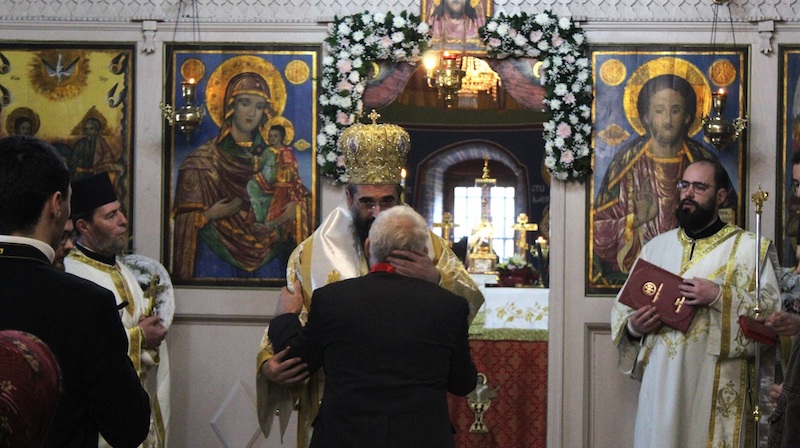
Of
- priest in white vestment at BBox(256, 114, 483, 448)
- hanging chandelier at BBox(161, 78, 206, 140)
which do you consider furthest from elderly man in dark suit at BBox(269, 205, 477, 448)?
hanging chandelier at BBox(161, 78, 206, 140)

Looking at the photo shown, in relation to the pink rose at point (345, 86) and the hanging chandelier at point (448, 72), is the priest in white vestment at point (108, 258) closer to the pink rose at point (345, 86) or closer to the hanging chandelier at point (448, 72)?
the pink rose at point (345, 86)

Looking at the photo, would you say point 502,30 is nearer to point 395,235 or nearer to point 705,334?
point 705,334

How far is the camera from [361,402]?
3877 millimetres

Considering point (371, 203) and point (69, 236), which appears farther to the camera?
point (69, 236)

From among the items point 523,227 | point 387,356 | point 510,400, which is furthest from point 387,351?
point 523,227

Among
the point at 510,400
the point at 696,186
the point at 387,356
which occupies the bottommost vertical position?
the point at 510,400

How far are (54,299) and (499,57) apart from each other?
5.31 metres

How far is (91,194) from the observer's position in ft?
20.0

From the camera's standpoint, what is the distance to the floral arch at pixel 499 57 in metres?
7.67

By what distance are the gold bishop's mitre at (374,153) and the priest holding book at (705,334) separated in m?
2.07

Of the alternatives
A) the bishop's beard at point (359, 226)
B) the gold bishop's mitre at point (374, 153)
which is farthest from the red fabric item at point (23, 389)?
the gold bishop's mitre at point (374, 153)

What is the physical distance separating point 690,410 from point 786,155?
2039 millimetres

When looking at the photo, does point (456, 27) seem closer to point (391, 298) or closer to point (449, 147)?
point (391, 298)

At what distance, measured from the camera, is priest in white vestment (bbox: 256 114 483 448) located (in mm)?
4922
